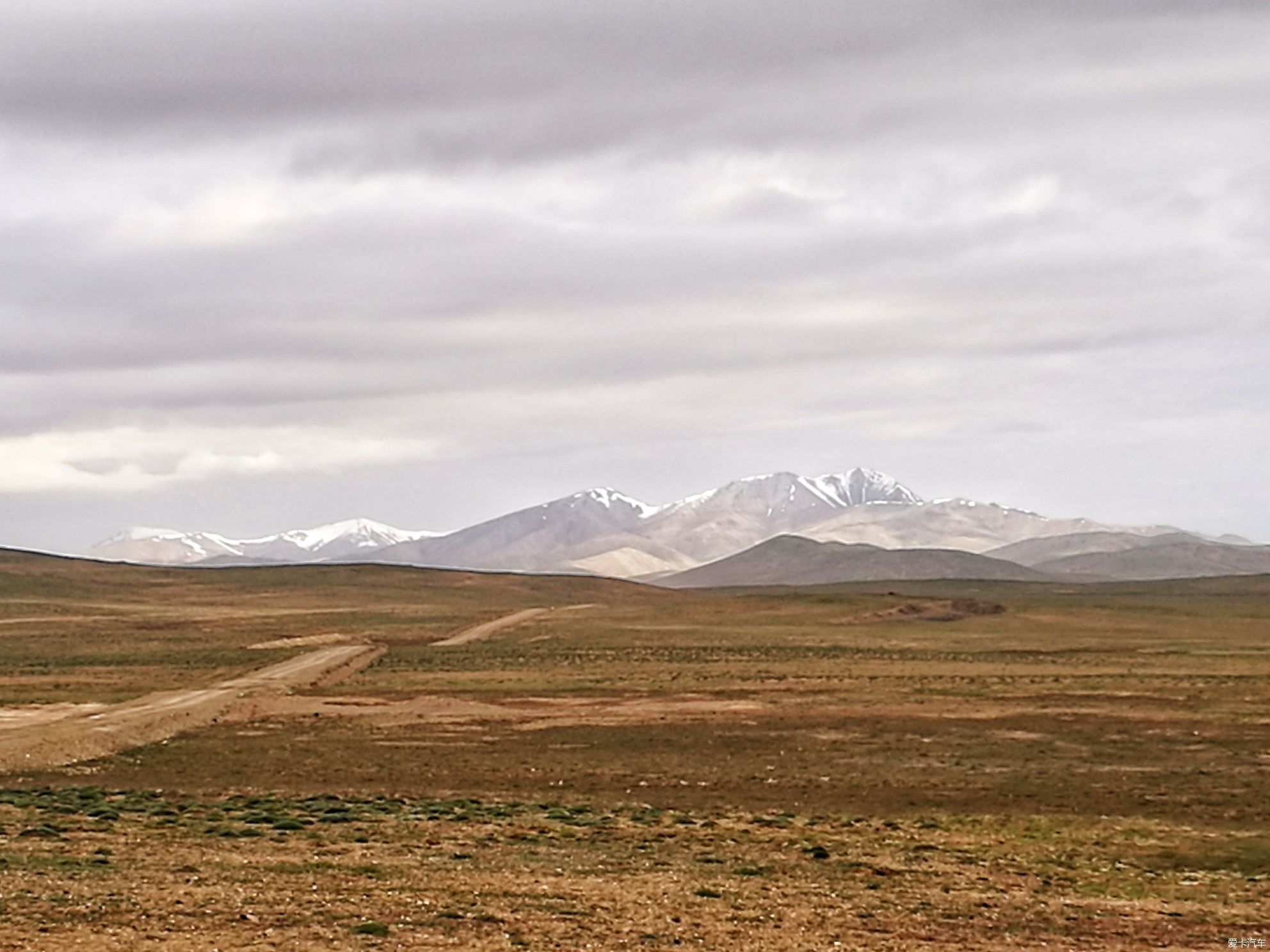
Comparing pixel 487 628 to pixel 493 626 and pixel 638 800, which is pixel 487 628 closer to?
pixel 493 626

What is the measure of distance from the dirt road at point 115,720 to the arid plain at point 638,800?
25 cm

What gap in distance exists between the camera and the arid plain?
A: 67.1 feet

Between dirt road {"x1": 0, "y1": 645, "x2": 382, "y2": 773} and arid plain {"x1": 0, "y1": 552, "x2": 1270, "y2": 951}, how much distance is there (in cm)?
25

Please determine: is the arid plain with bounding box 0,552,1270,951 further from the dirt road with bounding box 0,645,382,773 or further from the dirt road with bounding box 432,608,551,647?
the dirt road with bounding box 432,608,551,647

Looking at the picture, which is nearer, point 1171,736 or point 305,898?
point 305,898

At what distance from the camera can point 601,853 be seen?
86.4 ft

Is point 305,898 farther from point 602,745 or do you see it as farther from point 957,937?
point 602,745

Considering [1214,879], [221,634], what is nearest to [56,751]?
[1214,879]

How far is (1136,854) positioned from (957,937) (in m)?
8.88

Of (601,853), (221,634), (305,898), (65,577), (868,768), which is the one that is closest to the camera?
(305,898)

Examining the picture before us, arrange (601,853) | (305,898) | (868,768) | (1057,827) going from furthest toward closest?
(868,768) → (1057,827) → (601,853) → (305,898)

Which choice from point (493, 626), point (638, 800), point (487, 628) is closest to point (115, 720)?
point (638, 800)

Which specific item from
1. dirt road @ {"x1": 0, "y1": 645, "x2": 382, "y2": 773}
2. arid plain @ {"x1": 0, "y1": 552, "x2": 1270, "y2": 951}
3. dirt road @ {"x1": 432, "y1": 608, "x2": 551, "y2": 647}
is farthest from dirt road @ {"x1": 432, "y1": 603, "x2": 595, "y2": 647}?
dirt road @ {"x1": 0, "y1": 645, "x2": 382, "y2": 773}

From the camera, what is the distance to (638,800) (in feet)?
113
